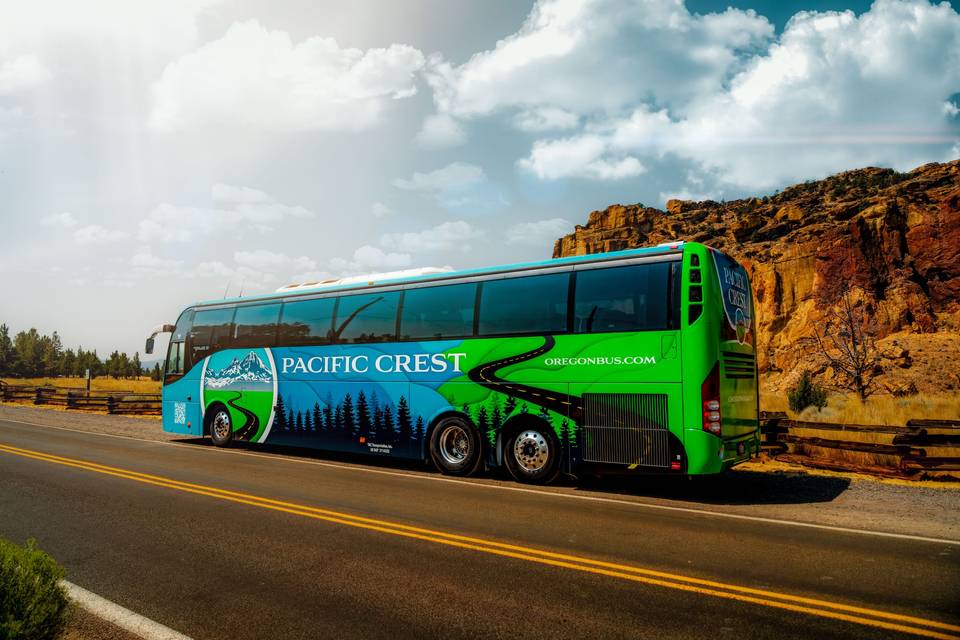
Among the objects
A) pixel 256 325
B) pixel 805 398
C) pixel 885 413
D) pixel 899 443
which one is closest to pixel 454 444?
pixel 256 325

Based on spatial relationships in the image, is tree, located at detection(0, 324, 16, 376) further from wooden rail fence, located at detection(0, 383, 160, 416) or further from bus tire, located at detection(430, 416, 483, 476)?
bus tire, located at detection(430, 416, 483, 476)

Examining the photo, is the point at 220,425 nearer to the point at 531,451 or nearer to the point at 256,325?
the point at 256,325

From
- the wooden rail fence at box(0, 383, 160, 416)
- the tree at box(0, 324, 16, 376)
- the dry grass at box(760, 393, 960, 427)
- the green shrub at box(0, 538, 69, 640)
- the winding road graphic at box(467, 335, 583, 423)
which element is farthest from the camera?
the tree at box(0, 324, 16, 376)

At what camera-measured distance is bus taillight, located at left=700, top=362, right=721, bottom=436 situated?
8.95 meters

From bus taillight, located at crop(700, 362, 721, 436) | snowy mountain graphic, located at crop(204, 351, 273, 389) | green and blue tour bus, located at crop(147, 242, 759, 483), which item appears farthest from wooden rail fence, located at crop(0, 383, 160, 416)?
bus taillight, located at crop(700, 362, 721, 436)

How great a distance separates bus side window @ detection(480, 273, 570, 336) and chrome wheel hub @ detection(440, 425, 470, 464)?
2059 millimetres

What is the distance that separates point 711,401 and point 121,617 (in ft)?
25.0

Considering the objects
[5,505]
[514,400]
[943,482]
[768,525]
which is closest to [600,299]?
[514,400]

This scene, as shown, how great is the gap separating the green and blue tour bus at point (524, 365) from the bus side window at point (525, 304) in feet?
0.08

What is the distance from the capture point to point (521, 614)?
14.9ft

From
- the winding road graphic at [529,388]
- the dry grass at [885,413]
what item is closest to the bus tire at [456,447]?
the winding road graphic at [529,388]

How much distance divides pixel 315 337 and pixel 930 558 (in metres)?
12.1

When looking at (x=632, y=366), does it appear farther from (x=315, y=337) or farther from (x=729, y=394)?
(x=315, y=337)

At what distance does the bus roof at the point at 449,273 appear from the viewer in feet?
32.5
